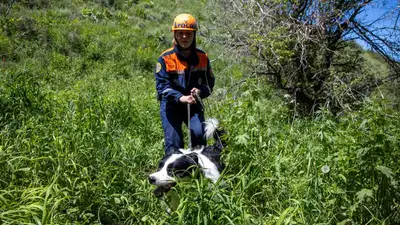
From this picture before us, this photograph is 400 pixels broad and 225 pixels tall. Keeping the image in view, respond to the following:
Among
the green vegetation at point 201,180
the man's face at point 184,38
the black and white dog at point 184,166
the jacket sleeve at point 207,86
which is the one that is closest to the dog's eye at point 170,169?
the black and white dog at point 184,166

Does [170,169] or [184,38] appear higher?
[184,38]

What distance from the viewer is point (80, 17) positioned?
14.2 meters

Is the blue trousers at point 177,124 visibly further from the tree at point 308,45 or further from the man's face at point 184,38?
the tree at point 308,45

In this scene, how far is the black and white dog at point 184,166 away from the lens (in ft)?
9.13

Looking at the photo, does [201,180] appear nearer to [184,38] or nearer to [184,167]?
[184,167]

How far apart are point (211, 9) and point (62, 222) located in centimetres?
647

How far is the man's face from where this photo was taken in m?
3.73

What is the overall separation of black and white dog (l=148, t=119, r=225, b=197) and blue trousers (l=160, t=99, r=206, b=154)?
360 millimetres

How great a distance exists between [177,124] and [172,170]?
3.31 feet

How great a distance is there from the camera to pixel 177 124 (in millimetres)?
3811

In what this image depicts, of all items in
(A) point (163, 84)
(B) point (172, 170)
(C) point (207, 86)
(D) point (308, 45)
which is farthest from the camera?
(D) point (308, 45)

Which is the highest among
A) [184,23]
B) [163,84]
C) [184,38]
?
[184,23]

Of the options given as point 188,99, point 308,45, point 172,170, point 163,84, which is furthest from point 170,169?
point 308,45

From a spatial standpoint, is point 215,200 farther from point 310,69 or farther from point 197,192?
point 310,69
